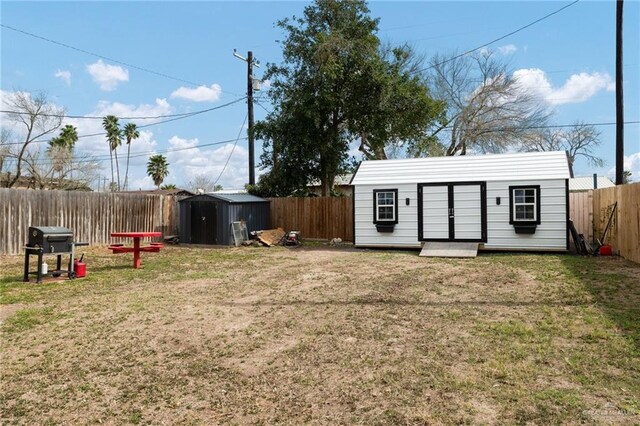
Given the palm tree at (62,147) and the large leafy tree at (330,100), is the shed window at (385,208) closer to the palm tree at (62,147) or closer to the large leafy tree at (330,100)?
the large leafy tree at (330,100)

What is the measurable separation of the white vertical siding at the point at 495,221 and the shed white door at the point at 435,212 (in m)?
0.15

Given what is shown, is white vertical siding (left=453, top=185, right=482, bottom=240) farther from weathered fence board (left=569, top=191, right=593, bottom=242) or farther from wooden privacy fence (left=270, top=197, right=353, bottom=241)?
wooden privacy fence (left=270, top=197, right=353, bottom=241)

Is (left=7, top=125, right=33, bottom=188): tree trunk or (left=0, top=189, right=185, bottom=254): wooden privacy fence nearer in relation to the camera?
(left=0, top=189, right=185, bottom=254): wooden privacy fence

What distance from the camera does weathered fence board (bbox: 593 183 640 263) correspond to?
9492 millimetres

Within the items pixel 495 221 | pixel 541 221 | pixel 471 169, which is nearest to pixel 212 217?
pixel 471 169

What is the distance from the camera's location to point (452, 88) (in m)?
29.1

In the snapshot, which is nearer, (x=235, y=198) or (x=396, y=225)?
(x=396, y=225)

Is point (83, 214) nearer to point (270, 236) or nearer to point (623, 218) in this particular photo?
point (270, 236)

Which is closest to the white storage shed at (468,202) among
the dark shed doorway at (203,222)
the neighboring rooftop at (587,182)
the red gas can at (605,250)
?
the red gas can at (605,250)

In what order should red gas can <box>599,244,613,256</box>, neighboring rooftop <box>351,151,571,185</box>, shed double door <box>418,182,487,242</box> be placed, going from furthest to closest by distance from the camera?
shed double door <box>418,182,487,242</box> → neighboring rooftop <box>351,151,571,185</box> → red gas can <box>599,244,613,256</box>

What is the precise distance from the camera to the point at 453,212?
13.1 m

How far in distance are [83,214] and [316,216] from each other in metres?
8.11

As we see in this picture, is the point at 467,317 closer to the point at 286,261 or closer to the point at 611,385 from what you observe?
the point at 611,385

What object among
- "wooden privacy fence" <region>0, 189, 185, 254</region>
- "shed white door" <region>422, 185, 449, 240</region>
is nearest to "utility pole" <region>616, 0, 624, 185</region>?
"shed white door" <region>422, 185, 449, 240</region>
